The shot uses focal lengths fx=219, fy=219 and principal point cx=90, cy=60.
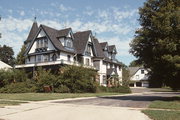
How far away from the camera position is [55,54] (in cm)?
3944

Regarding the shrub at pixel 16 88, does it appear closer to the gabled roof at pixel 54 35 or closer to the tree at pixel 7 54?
the gabled roof at pixel 54 35

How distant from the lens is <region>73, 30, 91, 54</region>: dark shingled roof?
1677 inches

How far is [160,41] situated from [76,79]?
16.6m

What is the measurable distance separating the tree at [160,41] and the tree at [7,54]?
233ft

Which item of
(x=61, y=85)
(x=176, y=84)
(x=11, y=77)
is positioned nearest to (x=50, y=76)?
(x=61, y=85)

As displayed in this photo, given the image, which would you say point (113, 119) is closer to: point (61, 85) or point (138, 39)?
point (138, 39)

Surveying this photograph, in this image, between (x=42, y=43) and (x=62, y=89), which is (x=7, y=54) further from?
(x=62, y=89)

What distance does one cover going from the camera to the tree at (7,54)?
81.8 meters

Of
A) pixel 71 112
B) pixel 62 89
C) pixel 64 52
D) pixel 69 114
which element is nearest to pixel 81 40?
pixel 64 52

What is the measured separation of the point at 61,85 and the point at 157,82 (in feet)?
51.5

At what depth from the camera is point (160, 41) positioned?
17.8 metres

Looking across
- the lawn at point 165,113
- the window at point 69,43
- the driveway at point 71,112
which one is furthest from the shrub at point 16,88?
the lawn at point 165,113

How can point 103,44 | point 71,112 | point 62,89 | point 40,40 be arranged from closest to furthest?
point 71,112 → point 62,89 → point 40,40 → point 103,44

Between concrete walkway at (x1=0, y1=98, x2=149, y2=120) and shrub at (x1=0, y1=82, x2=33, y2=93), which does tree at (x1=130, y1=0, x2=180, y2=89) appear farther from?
shrub at (x1=0, y1=82, x2=33, y2=93)
